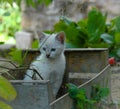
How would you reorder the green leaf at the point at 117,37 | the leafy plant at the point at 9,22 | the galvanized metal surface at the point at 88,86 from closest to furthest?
1. the galvanized metal surface at the point at 88,86
2. the green leaf at the point at 117,37
3. the leafy plant at the point at 9,22

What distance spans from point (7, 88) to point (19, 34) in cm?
633

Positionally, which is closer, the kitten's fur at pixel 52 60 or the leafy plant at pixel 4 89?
the leafy plant at pixel 4 89

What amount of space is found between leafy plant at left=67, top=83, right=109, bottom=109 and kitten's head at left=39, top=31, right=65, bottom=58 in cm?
70

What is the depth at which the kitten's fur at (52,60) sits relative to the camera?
3094mm

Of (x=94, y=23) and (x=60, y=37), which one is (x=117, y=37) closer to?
(x=94, y=23)

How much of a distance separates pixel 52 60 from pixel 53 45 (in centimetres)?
14

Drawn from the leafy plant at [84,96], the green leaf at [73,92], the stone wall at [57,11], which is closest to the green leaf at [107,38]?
the stone wall at [57,11]

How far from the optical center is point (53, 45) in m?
3.33

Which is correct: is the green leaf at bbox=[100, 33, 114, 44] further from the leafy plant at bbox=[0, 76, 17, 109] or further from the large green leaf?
the leafy plant at bbox=[0, 76, 17, 109]

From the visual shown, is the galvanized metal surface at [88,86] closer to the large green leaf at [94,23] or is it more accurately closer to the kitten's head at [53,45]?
the kitten's head at [53,45]

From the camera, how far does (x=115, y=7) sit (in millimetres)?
6508

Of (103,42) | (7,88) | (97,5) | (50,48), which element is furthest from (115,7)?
(7,88)

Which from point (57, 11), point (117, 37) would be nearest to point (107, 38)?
point (117, 37)

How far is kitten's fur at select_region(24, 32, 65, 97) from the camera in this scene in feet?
10.2
